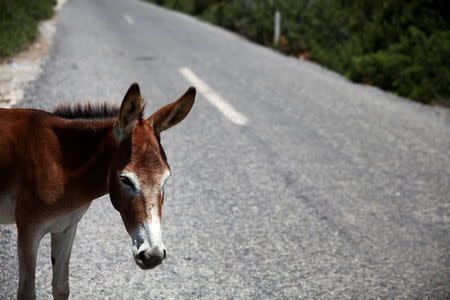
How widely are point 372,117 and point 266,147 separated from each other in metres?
2.34

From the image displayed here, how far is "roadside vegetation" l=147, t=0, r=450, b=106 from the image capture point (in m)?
9.01

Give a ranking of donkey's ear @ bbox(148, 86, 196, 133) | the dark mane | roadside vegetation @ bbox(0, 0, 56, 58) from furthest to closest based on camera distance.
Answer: roadside vegetation @ bbox(0, 0, 56, 58)
the dark mane
donkey's ear @ bbox(148, 86, 196, 133)

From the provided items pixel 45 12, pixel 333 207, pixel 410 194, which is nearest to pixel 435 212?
pixel 410 194

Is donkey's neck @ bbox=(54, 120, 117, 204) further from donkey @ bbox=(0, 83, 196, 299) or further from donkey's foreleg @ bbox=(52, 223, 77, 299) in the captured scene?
donkey's foreleg @ bbox=(52, 223, 77, 299)

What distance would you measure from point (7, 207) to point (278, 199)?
282cm

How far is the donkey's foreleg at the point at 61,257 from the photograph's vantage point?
2.65 meters

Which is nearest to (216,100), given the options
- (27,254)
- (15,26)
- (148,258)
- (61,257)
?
(61,257)

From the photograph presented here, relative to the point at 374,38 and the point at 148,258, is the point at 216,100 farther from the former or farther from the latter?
the point at 148,258

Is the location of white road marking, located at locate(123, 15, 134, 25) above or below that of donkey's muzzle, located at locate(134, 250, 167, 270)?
below

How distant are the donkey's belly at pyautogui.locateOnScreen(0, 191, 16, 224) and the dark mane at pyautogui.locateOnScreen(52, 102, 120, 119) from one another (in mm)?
525

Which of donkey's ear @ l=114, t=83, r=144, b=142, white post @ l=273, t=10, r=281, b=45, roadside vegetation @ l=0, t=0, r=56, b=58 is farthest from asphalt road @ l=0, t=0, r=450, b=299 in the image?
white post @ l=273, t=10, r=281, b=45

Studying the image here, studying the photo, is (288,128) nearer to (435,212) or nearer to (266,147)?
(266,147)

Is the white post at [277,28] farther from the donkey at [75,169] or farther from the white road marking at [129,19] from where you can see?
the donkey at [75,169]

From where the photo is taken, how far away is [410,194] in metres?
4.95
